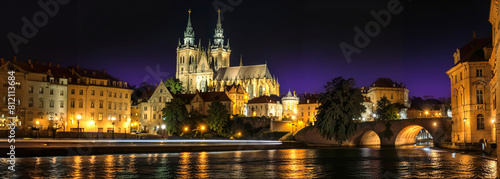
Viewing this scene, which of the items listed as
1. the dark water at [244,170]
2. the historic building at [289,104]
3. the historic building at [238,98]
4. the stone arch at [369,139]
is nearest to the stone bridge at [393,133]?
the stone arch at [369,139]

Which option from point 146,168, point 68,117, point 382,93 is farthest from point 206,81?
point 146,168

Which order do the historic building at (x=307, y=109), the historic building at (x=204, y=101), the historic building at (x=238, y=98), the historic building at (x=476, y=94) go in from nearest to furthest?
the historic building at (x=476, y=94)
the historic building at (x=204, y=101)
the historic building at (x=307, y=109)
the historic building at (x=238, y=98)

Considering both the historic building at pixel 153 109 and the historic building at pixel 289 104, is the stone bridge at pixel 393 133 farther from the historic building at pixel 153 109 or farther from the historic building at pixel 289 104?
the historic building at pixel 289 104

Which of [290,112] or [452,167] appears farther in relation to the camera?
[290,112]

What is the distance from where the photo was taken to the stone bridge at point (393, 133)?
247 ft

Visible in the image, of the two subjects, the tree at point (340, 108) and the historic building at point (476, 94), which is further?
the tree at point (340, 108)

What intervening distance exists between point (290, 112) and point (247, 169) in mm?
110217

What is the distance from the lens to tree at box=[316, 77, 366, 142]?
265 ft

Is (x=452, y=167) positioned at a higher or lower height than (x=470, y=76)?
lower

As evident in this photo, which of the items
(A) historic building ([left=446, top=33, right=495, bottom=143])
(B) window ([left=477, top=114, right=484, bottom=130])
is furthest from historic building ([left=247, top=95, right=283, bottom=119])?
(B) window ([left=477, top=114, right=484, bottom=130])

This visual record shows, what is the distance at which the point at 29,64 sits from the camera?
83312 mm

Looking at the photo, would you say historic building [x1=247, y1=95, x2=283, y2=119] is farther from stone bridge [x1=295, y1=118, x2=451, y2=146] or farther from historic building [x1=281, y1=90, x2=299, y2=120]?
stone bridge [x1=295, y1=118, x2=451, y2=146]

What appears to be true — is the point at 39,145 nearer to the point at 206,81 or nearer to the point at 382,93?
the point at 382,93

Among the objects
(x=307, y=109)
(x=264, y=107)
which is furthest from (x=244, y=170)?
(x=264, y=107)
